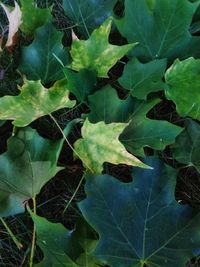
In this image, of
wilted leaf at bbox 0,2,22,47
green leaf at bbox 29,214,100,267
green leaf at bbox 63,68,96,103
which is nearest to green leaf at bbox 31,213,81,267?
green leaf at bbox 29,214,100,267

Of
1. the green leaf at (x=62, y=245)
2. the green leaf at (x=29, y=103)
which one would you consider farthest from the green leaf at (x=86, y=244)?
the green leaf at (x=29, y=103)

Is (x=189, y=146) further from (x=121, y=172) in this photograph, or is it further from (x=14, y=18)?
(x=14, y=18)

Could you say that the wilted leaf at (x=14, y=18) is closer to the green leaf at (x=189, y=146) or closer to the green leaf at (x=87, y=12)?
the green leaf at (x=87, y=12)

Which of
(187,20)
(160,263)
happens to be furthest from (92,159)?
→ (187,20)

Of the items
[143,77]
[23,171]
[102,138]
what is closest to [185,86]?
[143,77]

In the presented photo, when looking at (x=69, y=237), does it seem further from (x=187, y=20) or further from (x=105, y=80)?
(x=187, y=20)

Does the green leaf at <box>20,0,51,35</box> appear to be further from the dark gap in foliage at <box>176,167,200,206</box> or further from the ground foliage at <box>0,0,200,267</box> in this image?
the dark gap in foliage at <box>176,167,200,206</box>
